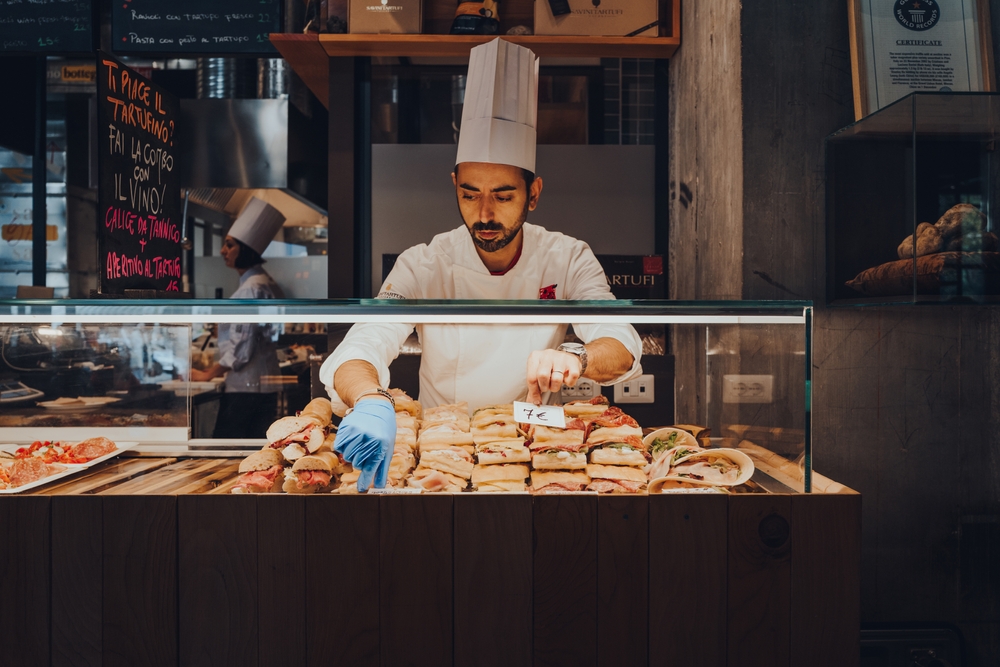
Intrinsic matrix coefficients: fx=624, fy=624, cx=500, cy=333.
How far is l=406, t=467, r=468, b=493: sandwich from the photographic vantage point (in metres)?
1.38

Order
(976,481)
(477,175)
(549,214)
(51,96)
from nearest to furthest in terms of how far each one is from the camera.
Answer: (976,481)
(477,175)
(549,214)
(51,96)

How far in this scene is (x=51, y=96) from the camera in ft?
15.9

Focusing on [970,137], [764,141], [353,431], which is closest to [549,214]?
[764,141]

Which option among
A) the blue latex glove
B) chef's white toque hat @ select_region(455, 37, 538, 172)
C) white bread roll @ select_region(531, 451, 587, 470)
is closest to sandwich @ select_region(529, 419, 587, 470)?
white bread roll @ select_region(531, 451, 587, 470)

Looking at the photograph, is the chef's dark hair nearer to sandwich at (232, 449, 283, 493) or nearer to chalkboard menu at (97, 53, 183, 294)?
chalkboard menu at (97, 53, 183, 294)

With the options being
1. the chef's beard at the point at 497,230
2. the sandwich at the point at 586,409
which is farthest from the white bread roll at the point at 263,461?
the chef's beard at the point at 497,230

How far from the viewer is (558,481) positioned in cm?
141
